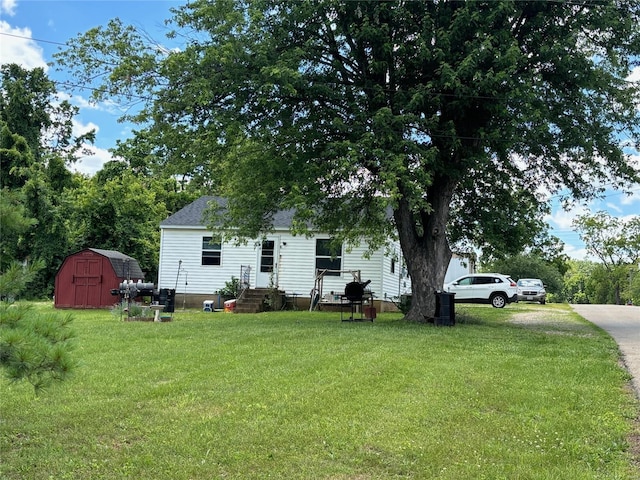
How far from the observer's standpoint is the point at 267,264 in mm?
22422

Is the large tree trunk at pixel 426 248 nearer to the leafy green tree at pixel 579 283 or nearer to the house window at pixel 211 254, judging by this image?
the house window at pixel 211 254

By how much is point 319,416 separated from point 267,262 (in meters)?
17.6

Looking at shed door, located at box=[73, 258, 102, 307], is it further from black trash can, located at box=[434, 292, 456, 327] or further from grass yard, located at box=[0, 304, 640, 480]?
black trash can, located at box=[434, 292, 456, 327]

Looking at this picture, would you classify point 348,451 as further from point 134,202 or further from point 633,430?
point 134,202

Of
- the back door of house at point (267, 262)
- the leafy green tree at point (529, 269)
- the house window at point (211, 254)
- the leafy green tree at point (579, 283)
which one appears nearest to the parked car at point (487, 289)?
the back door of house at point (267, 262)

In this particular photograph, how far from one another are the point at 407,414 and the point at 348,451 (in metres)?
1.06

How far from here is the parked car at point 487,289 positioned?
24.5 m

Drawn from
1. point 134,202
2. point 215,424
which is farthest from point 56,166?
point 215,424

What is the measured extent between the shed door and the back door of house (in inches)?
227

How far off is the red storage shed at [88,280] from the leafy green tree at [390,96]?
25.1 ft

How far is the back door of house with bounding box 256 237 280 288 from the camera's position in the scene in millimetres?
22203

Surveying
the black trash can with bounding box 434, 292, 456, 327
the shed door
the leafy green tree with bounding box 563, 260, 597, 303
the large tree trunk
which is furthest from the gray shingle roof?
the leafy green tree with bounding box 563, 260, 597, 303

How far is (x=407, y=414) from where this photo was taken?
200 inches

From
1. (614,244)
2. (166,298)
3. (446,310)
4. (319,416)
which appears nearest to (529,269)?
(614,244)
